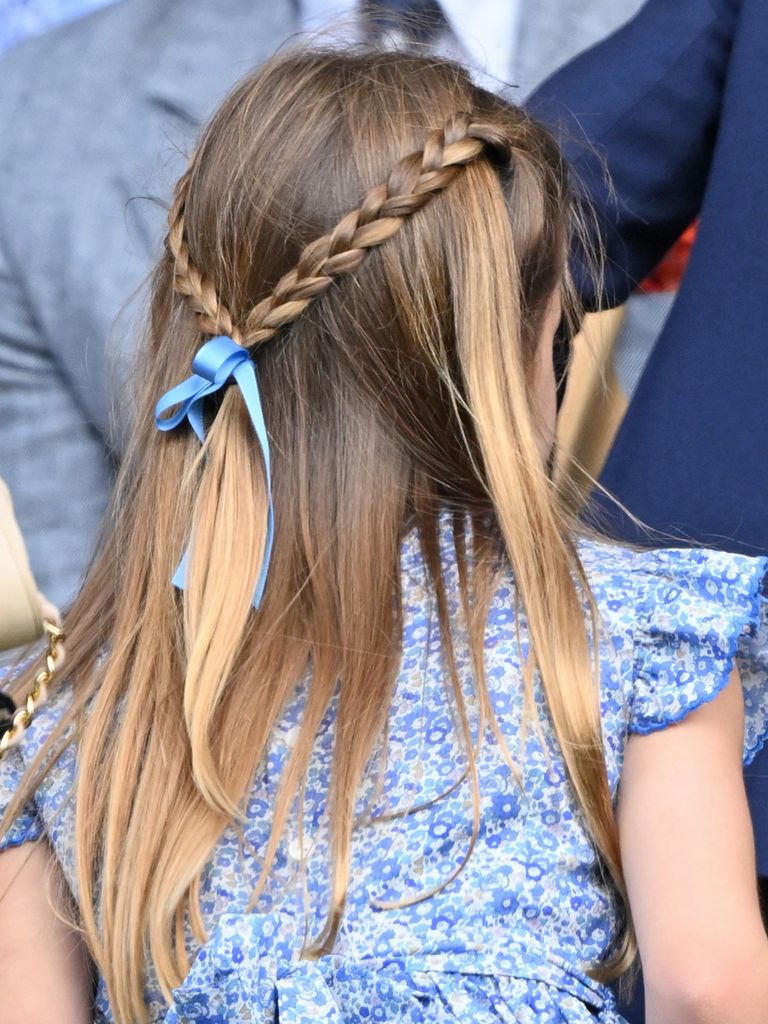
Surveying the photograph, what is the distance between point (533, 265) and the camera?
3.03 ft

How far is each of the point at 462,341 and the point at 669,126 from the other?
1.42 ft

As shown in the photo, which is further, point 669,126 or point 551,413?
point 669,126

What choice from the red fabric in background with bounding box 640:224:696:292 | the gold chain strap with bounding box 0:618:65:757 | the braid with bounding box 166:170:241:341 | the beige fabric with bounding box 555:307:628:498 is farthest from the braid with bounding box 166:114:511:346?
the red fabric in background with bounding box 640:224:696:292

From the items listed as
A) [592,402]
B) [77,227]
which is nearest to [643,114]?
[592,402]

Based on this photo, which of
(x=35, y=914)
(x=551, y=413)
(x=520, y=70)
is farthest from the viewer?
(x=520, y=70)

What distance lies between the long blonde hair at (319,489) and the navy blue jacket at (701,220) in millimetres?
228

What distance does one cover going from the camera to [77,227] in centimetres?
141

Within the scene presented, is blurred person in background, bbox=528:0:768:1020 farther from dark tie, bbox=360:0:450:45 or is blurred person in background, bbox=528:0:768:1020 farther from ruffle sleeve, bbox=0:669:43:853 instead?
ruffle sleeve, bbox=0:669:43:853

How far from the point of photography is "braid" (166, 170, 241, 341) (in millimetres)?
866

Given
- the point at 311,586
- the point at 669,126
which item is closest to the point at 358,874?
the point at 311,586

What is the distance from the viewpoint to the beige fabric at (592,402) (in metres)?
1.36

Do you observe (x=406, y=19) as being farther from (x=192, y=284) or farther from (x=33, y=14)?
(x=192, y=284)

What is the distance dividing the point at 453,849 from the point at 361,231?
363 mm

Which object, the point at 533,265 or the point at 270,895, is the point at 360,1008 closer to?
the point at 270,895
